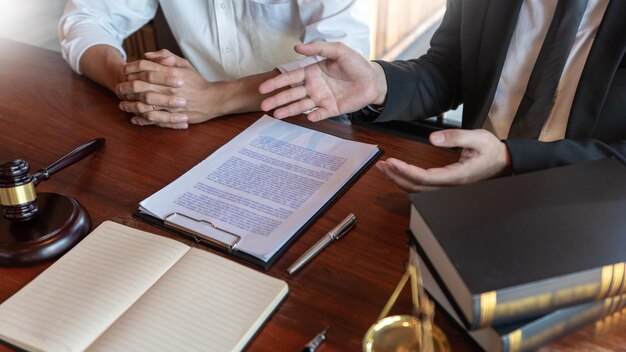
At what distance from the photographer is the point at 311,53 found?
1009 mm

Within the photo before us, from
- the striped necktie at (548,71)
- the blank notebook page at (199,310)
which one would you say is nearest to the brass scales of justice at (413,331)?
the blank notebook page at (199,310)

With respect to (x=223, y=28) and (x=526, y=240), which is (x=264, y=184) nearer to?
(x=526, y=240)

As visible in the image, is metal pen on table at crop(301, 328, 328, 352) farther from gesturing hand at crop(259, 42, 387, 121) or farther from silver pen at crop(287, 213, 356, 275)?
gesturing hand at crop(259, 42, 387, 121)

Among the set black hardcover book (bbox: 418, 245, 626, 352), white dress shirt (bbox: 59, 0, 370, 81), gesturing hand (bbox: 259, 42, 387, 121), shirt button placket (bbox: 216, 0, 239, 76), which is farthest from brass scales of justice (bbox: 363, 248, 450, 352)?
shirt button placket (bbox: 216, 0, 239, 76)

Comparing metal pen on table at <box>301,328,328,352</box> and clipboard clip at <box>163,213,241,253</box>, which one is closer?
metal pen on table at <box>301,328,328,352</box>

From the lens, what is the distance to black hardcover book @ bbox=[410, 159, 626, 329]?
0.57m

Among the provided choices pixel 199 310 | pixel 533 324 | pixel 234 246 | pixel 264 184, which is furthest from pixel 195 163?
pixel 533 324

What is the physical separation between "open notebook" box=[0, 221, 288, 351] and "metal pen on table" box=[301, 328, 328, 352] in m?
0.07

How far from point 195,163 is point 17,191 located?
0.30m

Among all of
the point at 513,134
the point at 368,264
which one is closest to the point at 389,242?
the point at 368,264

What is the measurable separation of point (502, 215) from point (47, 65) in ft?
3.99

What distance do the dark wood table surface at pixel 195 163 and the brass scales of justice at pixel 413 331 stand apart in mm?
30

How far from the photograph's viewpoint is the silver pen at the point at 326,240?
78cm

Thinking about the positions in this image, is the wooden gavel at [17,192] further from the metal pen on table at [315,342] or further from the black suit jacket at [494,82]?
the black suit jacket at [494,82]
